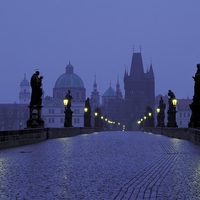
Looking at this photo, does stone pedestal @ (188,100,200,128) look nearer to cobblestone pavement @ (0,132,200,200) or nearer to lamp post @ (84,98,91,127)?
cobblestone pavement @ (0,132,200,200)

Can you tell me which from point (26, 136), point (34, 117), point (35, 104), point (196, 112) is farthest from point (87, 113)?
point (26, 136)

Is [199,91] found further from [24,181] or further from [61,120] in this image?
[61,120]

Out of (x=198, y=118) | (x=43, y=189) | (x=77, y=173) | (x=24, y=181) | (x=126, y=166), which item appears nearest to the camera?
(x=43, y=189)

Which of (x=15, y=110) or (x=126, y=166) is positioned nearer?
(x=126, y=166)

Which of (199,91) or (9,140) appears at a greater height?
(199,91)

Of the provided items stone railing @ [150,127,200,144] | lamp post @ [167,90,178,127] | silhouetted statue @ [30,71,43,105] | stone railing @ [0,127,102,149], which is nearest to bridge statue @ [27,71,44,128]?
silhouetted statue @ [30,71,43,105]

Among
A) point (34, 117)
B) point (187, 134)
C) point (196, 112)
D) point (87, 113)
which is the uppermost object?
point (87, 113)

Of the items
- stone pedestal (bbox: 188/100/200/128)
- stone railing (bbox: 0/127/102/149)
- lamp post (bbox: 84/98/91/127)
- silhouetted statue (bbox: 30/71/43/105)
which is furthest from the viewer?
lamp post (bbox: 84/98/91/127)

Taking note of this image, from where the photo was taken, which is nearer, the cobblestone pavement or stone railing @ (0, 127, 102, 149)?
the cobblestone pavement

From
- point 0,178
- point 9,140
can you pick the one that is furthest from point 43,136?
point 0,178

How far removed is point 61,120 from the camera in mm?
197125

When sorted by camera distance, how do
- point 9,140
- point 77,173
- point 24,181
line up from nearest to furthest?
point 24,181 → point 77,173 → point 9,140

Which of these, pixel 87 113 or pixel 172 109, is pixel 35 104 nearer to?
pixel 172 109

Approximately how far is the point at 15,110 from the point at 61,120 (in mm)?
17576
